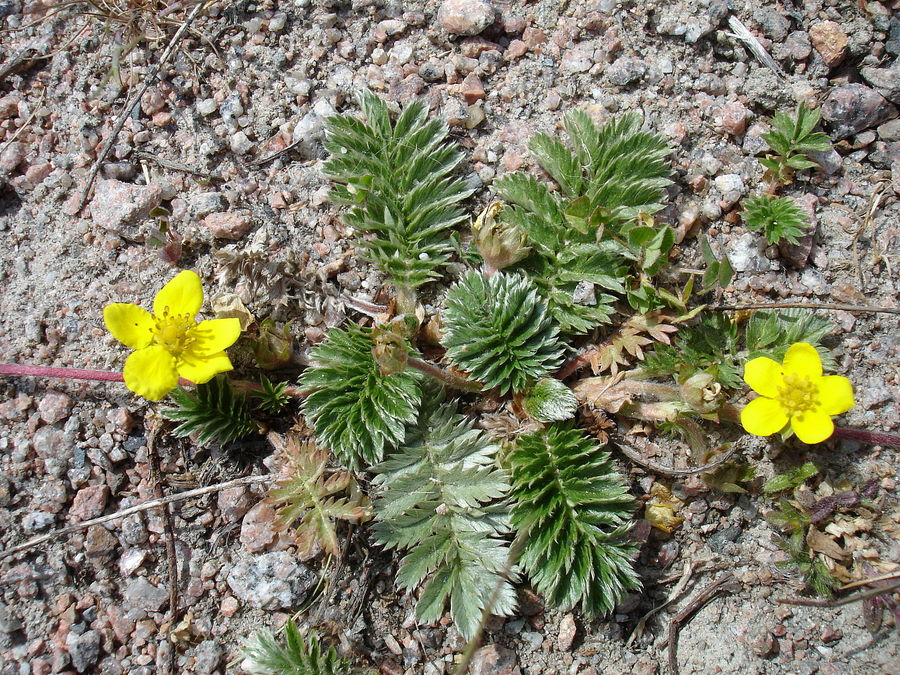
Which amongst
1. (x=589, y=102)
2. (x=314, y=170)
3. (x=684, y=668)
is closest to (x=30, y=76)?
(x=314, y=170)

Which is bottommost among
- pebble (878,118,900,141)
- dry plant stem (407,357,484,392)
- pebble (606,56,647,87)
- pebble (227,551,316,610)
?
pebble (227,551,316,610)

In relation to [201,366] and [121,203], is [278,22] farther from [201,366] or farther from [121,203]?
[201,366]

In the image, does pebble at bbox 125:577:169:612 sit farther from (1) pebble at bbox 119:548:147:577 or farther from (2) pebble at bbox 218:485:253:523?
(2) pebble at bbox 218:485:253:523

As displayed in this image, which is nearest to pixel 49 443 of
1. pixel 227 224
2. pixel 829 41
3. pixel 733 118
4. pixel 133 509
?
pixel 133 509

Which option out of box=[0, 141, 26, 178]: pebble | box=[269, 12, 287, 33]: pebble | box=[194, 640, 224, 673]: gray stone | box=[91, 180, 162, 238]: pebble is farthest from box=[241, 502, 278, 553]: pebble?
box=[269, 12, 287, 33]: pebble

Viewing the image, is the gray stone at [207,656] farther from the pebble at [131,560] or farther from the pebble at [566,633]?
the pebble at [566,633]

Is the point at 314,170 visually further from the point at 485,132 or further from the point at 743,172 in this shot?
the point at 743,172
